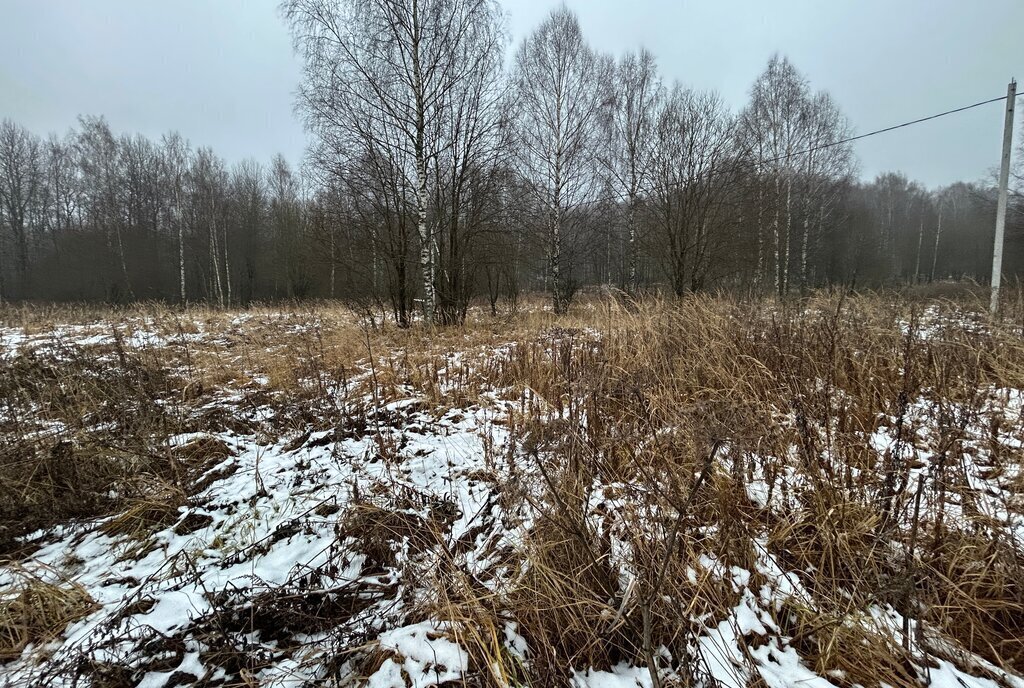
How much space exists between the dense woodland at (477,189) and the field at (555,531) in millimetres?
4741

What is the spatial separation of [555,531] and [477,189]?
26.8 ft

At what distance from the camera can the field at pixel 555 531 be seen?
4.54ft

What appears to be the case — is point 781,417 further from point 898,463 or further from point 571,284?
point 571,284

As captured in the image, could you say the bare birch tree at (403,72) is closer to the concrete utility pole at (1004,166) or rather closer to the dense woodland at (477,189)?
the dense woodland at (477,189)

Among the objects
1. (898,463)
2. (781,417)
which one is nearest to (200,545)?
(781,417)

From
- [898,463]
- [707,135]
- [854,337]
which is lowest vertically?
[898,463]

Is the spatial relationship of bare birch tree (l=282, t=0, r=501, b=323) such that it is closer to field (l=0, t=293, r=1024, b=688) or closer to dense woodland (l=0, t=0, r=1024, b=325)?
dense woodland (l=0, t=0, r=1024, b=325)

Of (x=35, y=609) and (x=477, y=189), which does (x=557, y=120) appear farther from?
(x=35, y=609)

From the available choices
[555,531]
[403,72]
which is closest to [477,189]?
[403,72]

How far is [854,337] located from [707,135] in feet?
26.2

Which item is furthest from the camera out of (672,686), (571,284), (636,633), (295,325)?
(571,284)

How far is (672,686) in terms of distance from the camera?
4.13 feet

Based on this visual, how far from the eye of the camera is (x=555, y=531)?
1.78 m

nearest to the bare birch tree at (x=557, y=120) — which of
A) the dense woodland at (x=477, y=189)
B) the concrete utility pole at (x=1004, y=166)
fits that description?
the dense woodland at (x=477, y=189)
